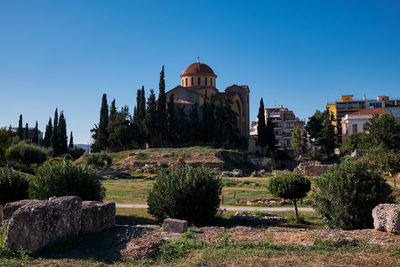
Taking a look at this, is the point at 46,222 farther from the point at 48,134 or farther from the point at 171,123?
the point at 48,134

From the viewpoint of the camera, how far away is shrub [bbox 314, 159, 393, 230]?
8.58 m

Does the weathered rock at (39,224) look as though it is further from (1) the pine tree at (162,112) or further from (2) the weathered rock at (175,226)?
(1) the pine tree at (162,112)

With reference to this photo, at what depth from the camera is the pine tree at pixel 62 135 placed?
56.1 metres

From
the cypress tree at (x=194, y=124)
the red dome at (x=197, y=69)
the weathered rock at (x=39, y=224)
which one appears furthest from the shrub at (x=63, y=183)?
the red dome at (x=197, y=69)

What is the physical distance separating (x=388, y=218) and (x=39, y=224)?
7138 millimetres

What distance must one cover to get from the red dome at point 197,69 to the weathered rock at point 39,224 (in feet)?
169

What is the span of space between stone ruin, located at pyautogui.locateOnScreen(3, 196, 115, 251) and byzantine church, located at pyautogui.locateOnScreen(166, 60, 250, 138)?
44.5 metres

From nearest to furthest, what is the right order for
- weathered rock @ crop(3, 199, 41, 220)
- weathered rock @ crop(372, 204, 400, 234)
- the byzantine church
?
weathered rock @ crop(372, 204, 400, 234)
weathered rock @ crop(3, 199, 41, 220)
the byzantine church

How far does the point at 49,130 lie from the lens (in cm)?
6297

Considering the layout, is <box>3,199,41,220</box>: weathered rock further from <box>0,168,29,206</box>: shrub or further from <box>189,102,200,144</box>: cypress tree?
<box>189,102,200,144</box>: cypress tree

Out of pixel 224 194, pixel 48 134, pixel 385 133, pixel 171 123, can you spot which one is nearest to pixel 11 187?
pixel 224 194

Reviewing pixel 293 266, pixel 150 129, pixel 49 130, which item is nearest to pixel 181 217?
pixel 293 266

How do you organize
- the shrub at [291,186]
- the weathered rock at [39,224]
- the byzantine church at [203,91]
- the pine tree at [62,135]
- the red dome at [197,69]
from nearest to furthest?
the weathered rock at [39,224], the shrub at [291,186], the byzantine church at [203,91], the pine tree at [62,135], the red dome at [197,69]

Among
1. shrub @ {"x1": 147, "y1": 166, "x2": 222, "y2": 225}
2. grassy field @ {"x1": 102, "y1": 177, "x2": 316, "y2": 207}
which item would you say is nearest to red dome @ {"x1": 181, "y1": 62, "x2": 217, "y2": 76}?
grassy field @ {"x1": 102, "y1": 177, "x2": 316, "y2": 207}
